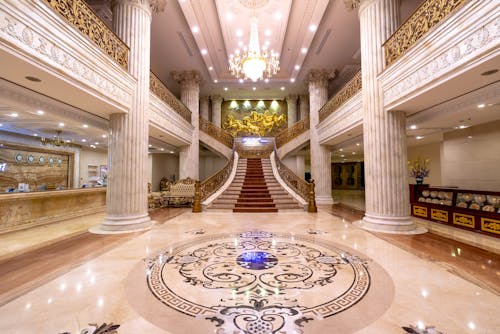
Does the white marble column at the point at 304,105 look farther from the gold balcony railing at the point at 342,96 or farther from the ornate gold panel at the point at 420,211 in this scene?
the ornate gold panel at the point at 420,211

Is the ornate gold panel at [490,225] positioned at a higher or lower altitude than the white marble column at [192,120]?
lower

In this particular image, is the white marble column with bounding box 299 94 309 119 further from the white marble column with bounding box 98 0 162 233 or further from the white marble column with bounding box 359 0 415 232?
the white marble column with bounding box 98 0 162 233

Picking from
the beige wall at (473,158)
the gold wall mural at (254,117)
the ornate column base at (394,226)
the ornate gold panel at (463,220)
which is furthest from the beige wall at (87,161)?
the beige wall at (473,158)

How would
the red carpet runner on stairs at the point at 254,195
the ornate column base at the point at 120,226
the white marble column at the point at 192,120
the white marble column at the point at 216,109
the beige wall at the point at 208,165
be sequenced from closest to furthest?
1. the ornate column base at the point at 120,226
2. the red carpet runner on stairs at the point at 254,195
3. the white marble column at the point at 192,120
4. the white marble column at the point at 216,109
5. the beige wall at the point at 208,165

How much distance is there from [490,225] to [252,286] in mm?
4760

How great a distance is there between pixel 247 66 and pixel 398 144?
13.9 feet

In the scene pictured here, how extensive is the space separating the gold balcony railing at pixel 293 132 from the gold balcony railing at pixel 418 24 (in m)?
6.70

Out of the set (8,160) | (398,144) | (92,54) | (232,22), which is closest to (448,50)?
(398,144)

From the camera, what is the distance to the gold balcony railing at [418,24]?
11.5 ft

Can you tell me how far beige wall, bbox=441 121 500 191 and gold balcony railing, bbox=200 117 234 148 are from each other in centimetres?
973

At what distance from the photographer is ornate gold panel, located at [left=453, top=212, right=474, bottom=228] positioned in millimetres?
4666

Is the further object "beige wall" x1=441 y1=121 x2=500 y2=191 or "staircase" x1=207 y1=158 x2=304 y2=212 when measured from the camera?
"staircase" x1=207 y1=158 x2=304 y2=212

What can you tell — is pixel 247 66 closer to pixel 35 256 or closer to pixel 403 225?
pixel 403 225

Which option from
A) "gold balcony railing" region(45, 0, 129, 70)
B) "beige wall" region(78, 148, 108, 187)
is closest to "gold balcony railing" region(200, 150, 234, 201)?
"gold balcony railing" region(45, 0, 129, 70)
